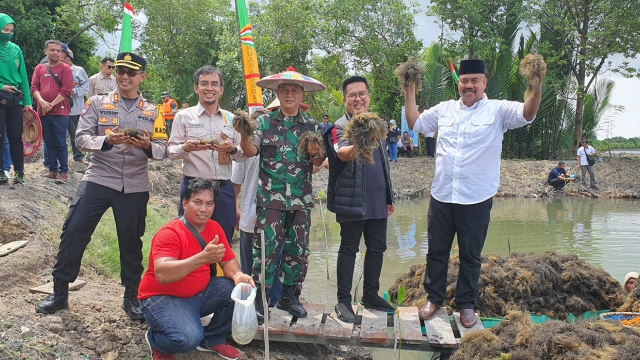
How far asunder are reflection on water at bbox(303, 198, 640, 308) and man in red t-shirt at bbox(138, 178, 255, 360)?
2479mm

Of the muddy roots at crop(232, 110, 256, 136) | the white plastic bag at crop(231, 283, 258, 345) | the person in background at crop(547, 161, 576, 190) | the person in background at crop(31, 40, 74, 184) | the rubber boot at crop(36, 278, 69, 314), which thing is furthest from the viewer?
the person in background at crop(547, 161, 576, 190)

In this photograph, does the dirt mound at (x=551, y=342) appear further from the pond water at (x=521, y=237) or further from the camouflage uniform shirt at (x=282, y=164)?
the camouflage uniform shirt at (x=282, y=164)

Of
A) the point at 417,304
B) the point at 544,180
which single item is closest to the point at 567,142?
the point at 544,180

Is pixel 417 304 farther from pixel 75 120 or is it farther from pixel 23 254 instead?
pixel 75 120

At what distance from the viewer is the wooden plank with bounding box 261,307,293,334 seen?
363 cm

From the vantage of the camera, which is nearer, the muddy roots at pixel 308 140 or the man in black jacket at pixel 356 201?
the muddy roots at pixel 308 140

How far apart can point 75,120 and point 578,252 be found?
28.1 feet

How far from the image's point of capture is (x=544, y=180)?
18.2 metres

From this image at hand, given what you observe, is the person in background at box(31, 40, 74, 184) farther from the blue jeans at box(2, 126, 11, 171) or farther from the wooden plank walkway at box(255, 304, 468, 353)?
the wooden plank walkway at box(255, 304, 468, 353)

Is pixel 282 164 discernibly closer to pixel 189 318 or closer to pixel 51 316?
pixel 189 318

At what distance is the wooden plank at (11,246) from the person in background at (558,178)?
16304mm

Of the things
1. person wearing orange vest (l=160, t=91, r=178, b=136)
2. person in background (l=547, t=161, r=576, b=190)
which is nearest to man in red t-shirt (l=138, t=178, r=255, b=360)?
person wearing orange vest (l=160, t=91, r=178, b=136)

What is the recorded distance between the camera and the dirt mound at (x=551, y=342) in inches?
116

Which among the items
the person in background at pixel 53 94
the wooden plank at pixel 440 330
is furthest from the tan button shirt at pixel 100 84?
the wooden plank at pixel 440 330
